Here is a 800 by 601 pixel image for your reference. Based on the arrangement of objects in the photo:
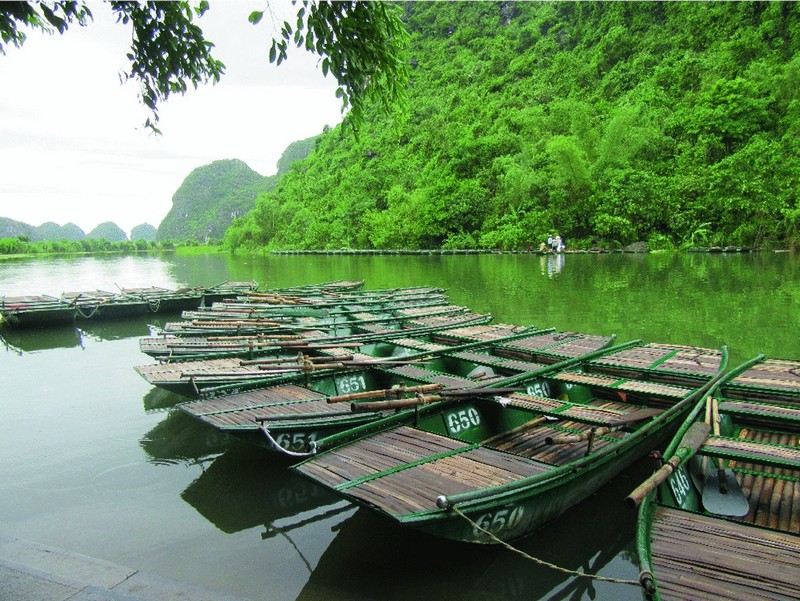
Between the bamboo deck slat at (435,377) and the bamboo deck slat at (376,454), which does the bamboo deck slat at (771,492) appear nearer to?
the bamboo deck slat at (376,454)

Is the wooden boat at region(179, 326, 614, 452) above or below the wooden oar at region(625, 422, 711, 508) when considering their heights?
below

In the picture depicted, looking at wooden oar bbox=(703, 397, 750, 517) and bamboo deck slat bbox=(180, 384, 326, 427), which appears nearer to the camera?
wooden oar bbox=(703, 397, 750, 517)

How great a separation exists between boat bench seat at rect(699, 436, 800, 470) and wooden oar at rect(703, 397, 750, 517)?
0.25 meters

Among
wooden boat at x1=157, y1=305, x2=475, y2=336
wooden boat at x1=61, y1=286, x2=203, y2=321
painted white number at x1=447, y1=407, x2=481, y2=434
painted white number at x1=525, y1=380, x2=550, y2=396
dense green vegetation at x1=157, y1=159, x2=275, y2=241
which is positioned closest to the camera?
painted white number at x1=447, y1=407, x2=481, y2=434

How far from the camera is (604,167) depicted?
168 feet

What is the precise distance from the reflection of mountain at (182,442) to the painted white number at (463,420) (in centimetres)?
393

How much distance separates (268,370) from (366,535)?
4.09 meters

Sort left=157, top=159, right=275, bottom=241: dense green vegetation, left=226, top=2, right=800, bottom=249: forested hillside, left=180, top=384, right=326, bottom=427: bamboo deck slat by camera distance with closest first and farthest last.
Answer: left=180, top=384, right=326, bottom=427: bamboo deck slat < left=226, top=2, right=800, bottom=249: forested hillside < left=157, top=159, right=275, bottom=241: dense green vegetation

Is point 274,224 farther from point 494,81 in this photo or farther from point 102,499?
point 102,499

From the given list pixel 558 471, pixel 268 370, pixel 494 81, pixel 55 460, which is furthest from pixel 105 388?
pixel 494 81

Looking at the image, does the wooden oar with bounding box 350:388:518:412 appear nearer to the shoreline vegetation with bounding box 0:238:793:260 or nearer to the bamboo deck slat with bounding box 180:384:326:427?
the bamboo deck slat with bounding box 180:384:326:427

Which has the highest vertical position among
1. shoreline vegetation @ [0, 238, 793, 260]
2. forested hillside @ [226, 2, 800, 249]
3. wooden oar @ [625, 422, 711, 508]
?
forested hillside @ [226, 2, 800, 249]

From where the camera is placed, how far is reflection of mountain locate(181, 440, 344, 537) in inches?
259

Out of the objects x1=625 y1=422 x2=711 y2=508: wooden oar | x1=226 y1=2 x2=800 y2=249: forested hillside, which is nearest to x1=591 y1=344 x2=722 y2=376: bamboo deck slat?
x1=625 y1=422 x2=711 y2=508: wooden oar
